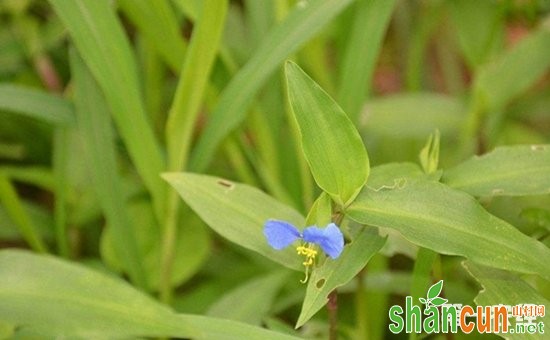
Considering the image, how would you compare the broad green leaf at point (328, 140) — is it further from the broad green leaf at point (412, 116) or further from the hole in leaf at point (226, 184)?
the broad green leaf at point (412, 116)

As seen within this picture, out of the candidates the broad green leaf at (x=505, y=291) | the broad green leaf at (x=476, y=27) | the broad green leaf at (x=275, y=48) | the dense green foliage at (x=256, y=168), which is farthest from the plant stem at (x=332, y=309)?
the broad green leaf at (x=476, y=27)

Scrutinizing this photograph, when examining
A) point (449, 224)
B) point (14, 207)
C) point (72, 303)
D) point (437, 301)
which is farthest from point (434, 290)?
point (14, 207)

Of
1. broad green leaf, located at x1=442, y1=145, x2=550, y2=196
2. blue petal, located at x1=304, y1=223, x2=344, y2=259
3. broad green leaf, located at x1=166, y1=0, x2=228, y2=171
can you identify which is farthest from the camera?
broad green leaf, located at x1=166, y1=0, x2=228, y2=171

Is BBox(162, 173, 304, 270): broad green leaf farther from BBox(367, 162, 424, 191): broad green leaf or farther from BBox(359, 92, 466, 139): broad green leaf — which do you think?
BBox(359, 92, 466, 139): broad green leaf

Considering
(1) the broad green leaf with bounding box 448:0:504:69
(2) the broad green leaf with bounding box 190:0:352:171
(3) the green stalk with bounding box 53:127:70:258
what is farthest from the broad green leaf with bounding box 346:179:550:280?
(1) the broad green leaf with bounding box 448:0:504:69

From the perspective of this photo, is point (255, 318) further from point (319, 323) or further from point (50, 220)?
point (50, 220)
